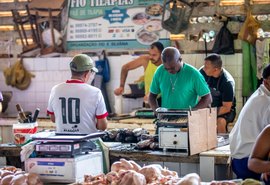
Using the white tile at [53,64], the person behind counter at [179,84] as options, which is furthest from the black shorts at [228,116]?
the white tile at [53,64]

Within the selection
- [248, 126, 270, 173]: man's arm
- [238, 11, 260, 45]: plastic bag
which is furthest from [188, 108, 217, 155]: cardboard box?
[238, 11, 260, 45]: plastic bag

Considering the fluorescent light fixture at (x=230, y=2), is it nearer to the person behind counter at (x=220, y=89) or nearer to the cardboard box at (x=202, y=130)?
the person behind counter at (x=220, y=89)

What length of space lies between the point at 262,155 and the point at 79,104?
6.71ft

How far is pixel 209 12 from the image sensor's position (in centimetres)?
→ 990

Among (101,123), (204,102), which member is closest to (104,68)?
(204,102)

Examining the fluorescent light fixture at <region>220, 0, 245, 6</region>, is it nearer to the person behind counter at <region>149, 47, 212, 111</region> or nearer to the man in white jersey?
the person behind counter at <region>149, 47, 212, 111</region>

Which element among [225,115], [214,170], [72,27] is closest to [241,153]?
[214,170]

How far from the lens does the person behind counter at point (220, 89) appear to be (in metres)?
7.79

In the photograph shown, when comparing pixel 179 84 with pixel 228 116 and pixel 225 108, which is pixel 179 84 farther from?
pixel 228 116

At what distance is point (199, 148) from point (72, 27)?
19.1 ft

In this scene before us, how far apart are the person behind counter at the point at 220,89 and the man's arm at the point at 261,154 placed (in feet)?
11.5

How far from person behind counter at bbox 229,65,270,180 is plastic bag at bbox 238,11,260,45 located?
14.9 ft

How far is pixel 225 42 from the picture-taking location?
9.61 meters

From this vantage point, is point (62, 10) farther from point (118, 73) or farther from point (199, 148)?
point (199, 148)
